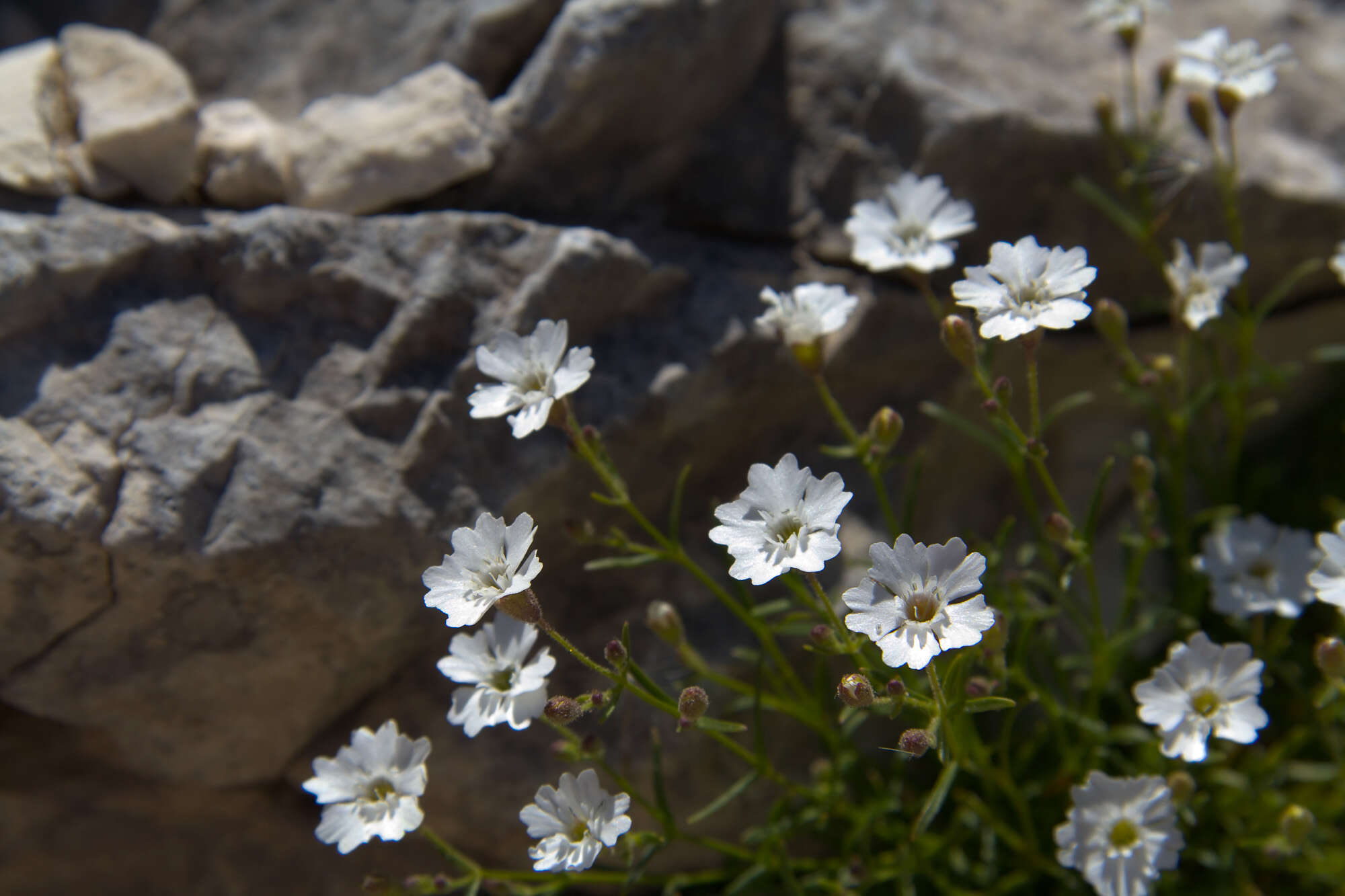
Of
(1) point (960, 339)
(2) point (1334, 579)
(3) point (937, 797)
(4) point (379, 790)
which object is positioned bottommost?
(4) point (379, 790)

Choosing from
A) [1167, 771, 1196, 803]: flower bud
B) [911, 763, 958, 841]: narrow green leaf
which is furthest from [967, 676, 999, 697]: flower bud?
[1167, 771, 1196, 803]: flower bud

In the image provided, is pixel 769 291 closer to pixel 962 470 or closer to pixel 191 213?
pixel 962 470

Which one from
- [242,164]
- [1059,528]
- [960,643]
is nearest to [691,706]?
[960,643]

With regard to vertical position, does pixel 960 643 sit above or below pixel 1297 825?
above

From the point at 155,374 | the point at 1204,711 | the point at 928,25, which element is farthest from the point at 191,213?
the point at 1204,711

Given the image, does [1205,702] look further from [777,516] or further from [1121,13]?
[1121,13]

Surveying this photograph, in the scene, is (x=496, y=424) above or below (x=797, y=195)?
below

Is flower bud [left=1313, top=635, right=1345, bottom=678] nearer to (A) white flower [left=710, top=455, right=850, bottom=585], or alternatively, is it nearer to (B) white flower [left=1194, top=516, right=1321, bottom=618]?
(B) white flower [left=1194, top=516, right=1321, bottom=618]
